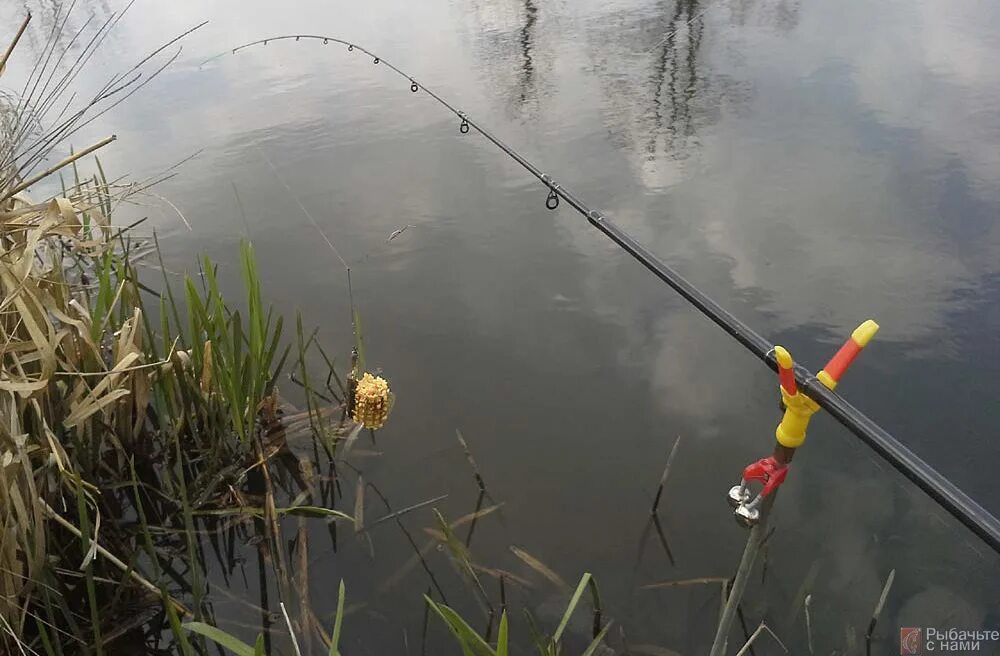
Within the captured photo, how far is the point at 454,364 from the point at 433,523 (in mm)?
1161

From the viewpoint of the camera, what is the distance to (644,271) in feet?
14.5

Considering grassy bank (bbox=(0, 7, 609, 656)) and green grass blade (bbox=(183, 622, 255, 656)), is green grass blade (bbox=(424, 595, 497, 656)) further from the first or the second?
green grass blade (bbox=(183, 622, 255, 656))

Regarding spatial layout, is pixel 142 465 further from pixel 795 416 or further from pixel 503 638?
pixel 795 416

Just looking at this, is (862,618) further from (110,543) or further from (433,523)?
(110,543)

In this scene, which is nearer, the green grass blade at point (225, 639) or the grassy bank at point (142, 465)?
the green grass blade at point (225, 639)

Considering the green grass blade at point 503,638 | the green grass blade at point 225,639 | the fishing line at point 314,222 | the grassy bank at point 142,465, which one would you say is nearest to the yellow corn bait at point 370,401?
the grassy bank at point 142,465

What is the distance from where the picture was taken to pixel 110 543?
8.98ft

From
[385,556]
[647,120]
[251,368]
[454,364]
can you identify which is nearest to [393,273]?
[454,364]

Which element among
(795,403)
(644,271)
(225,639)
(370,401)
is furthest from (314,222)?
(795,403)

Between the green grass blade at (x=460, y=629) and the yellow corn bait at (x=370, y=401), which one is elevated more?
the green grass blade at (x=460, y=629)

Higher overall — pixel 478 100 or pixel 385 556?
pixel 478 100

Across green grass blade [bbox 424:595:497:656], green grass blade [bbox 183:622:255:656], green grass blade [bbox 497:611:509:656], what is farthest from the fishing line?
green grass blade [bbox 497:611:509:656]

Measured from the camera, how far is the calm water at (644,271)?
108 inches

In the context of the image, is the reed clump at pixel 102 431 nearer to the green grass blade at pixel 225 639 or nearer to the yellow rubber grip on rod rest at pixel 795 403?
the green grass blade at pixel 225 639
